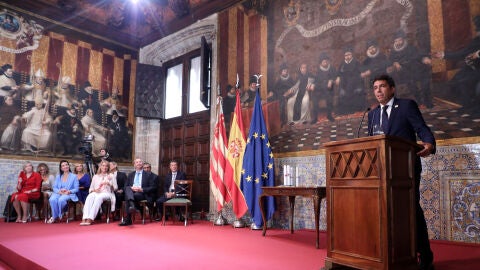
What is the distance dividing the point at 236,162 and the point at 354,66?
270 cm

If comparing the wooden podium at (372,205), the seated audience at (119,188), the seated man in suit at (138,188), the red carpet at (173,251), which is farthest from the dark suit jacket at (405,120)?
the seated audience at (119,188)

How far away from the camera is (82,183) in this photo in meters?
8.22

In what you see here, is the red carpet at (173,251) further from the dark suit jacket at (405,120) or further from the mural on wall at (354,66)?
the mural on wall at (354,66)

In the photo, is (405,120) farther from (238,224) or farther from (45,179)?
(45,179)

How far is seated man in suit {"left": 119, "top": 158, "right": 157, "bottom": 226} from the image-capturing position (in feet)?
23.3

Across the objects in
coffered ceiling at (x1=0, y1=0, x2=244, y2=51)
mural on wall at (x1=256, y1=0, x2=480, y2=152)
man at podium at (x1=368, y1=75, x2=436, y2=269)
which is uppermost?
coffered ceiling at (x1=0, y1=0, x2=244, y2=51)

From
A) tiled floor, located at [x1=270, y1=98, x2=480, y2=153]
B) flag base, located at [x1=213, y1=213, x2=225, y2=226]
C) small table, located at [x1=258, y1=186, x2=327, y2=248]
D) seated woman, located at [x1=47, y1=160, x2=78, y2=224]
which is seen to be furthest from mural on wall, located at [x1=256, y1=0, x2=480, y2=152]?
seated woman, located at [x1=47, y1=160, x2=78, y2=224]

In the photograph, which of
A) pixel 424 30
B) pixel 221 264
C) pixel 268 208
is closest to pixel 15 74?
pixel 268 208

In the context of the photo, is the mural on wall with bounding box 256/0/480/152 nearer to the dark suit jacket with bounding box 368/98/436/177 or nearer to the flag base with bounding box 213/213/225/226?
the flag base with bounding box 213/213/225/226

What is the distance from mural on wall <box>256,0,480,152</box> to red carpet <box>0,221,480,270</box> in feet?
5.67

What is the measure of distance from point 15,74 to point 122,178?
11.2 feet

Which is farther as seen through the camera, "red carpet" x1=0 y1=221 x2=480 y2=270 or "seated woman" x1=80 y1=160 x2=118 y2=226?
"seated woman" x1=80 y1=160 x2=118 y2=226

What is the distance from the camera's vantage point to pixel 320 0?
6578mm

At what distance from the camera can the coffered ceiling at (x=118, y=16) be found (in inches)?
347
